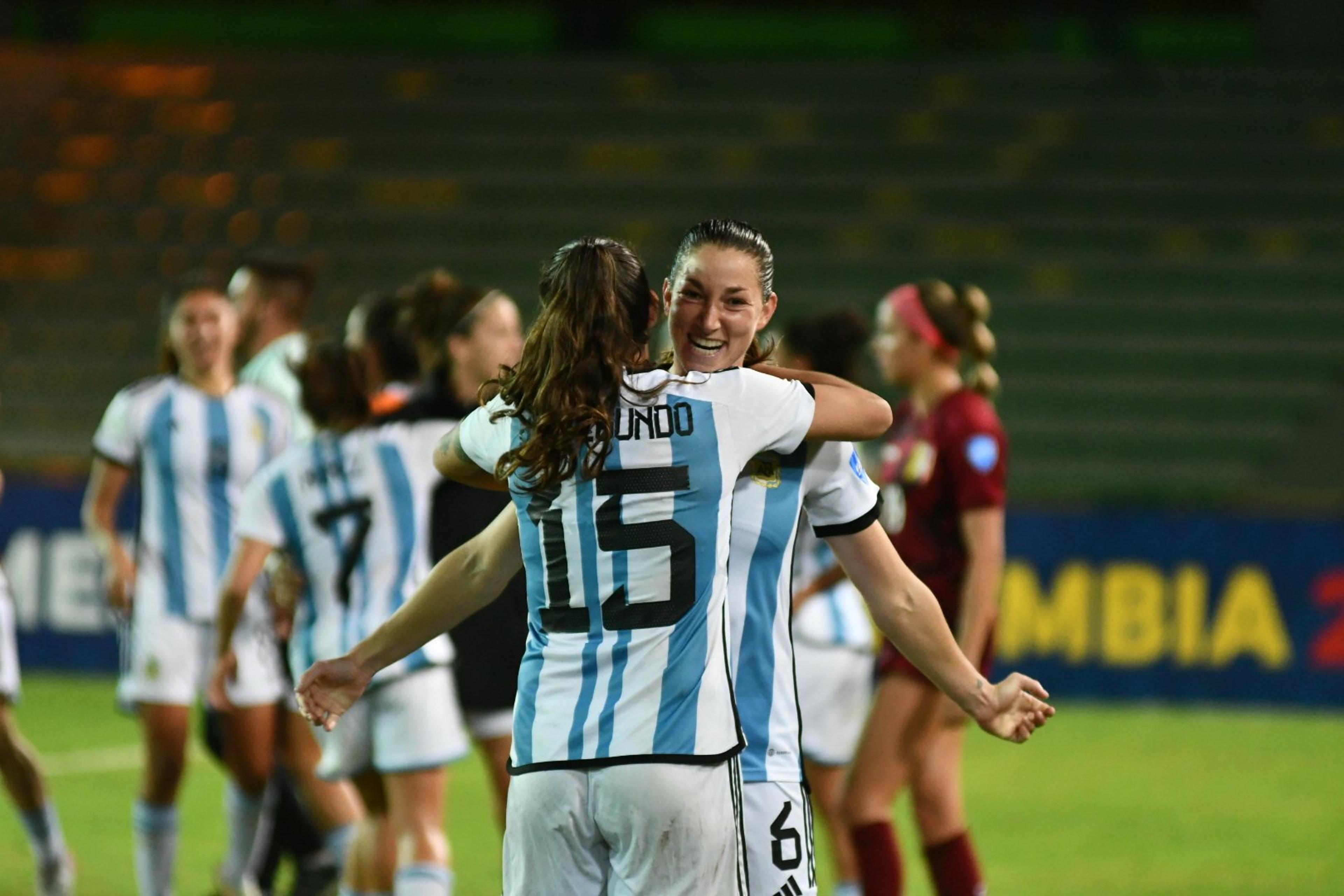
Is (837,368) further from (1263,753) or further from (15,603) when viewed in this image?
(15,603)

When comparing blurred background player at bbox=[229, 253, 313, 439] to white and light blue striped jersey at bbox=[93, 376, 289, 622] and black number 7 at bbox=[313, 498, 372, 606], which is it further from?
black number 7 at bbox=[313, 498, 372, 606]

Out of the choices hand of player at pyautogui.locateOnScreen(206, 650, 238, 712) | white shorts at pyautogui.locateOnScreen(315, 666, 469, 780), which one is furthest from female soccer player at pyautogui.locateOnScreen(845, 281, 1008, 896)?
hand of player at pyautogui.locateOnScreen(206, 650, 238, 712)

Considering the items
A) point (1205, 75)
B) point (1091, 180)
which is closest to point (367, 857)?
point (1091, 180)

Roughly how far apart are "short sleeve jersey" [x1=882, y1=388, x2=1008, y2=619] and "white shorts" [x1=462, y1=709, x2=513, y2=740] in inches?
45.8

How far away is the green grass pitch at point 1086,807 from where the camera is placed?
680 cm

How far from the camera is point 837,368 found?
231 inches

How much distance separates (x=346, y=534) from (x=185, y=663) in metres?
1.29

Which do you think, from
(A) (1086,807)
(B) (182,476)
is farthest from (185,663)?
(A) (1086,807)

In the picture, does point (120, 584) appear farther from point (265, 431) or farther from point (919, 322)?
point (919, 322)

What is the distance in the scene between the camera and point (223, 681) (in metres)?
5.36

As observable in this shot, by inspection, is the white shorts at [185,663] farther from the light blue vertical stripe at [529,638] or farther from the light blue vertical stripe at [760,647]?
the light blue vertical stripe at [529,638]

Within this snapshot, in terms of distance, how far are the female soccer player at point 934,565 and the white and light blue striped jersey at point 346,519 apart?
3.96ft

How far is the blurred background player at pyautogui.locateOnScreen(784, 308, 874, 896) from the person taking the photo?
5.73m

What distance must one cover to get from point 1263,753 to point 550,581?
24.5 feet
